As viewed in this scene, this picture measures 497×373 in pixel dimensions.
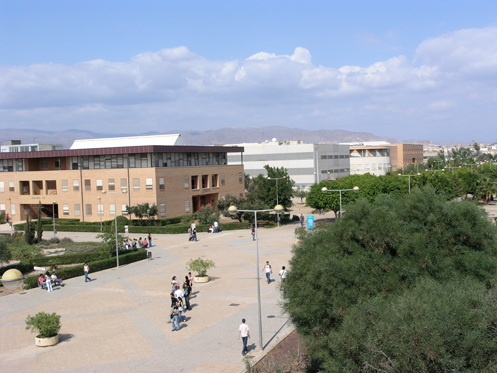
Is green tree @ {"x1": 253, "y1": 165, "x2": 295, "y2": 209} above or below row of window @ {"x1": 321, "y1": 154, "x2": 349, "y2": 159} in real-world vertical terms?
below

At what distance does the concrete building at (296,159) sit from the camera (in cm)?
9262

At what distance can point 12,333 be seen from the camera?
65.0ft

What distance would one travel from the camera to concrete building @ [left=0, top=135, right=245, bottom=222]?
5603cm

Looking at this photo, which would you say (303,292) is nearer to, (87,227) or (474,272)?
(474,272)

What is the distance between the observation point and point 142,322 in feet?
68.4

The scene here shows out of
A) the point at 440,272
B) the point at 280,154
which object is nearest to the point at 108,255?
the point at 440,272

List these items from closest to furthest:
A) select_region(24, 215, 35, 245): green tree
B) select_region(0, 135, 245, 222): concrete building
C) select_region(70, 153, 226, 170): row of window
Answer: select_region(24, 215, 35, 245): green tree < select_region(0, 135, 245, 222): concrete building < select_region(70, 153, 226, 170): row of window

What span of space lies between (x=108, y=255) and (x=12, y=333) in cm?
1474

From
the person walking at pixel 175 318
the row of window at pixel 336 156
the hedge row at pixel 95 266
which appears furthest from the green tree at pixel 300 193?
the person walking at pixel 175 318

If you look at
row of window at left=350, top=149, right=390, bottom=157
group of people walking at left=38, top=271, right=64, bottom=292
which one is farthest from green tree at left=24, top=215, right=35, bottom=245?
row of window at left=350, top=149, right=390, bottom=157

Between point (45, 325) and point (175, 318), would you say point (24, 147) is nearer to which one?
point (45, 325)

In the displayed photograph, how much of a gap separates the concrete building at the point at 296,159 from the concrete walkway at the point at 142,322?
59094 millimetres

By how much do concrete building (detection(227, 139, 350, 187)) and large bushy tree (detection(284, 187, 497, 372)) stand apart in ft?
241

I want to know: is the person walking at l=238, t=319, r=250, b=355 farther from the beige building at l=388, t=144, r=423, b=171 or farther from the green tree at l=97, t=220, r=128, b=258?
the beige building at l=388, t=144, r=423, b=171
